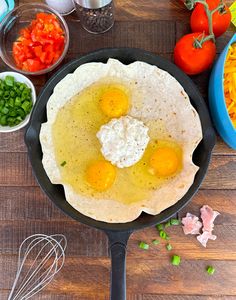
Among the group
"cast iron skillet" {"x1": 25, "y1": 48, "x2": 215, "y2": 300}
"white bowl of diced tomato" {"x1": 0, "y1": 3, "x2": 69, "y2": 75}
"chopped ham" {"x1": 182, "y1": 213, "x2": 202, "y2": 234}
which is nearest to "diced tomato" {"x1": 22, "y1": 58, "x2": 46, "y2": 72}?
"white bowl of diced tomato" {"x1": 0, "y1": 3, "x2": 69, "y2": 75}

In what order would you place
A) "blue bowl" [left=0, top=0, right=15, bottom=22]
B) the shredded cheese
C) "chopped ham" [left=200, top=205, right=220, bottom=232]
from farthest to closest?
"blue bowl" [left=0, top=0, right=15, bottom=22], "chopped ham" [left=200, top=205, right=220, bottom=232], the shredded cheese

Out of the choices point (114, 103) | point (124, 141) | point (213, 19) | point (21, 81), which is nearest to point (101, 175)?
point (124, 141)

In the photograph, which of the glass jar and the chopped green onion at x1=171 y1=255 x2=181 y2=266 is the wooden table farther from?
the glass jar

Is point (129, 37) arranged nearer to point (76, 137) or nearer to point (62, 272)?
point (76, 137)

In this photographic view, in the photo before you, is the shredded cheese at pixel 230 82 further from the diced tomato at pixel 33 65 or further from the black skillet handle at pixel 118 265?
the diced tomato at pixel 33 65

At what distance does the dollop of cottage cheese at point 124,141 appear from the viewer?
1.64 meters

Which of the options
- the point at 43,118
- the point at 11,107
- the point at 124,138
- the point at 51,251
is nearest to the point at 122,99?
the point at 124,138

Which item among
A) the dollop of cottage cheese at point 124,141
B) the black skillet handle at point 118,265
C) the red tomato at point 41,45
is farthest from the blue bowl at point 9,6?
the black skillet handle at point 118,265

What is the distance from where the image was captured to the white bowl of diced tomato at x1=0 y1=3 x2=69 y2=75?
1.82m

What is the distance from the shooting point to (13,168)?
185 centimetres

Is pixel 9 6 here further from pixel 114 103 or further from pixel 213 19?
pixel 213 19

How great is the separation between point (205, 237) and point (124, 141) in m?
0.51

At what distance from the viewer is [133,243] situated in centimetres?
180

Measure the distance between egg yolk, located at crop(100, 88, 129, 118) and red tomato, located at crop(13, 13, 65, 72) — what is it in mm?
293
